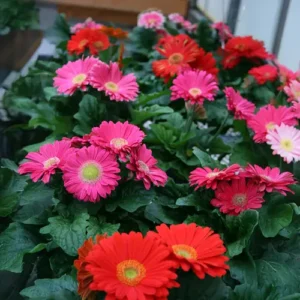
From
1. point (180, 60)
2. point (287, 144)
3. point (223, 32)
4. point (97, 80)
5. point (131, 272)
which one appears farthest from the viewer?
point (223, 32)

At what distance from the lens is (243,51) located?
5.57ft

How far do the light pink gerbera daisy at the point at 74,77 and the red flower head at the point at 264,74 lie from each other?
0.59m

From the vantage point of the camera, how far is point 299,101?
3.91 ft

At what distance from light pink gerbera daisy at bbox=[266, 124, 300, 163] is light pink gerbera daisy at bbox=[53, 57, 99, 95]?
1.40 ft

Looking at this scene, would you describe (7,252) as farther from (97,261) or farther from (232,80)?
(232,80)

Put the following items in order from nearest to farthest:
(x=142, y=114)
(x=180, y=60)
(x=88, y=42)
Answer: (x=142, y=114) → (x=180, y=60) → (x=88, y=42)

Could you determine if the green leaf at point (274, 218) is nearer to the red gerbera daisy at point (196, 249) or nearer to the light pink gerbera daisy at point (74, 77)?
the red gerbera daisy at point (196, 249)

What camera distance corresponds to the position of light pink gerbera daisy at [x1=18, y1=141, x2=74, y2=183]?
82cm

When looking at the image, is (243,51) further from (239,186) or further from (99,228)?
(99,228)

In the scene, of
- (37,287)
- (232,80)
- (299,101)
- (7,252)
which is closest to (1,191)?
(7,252)

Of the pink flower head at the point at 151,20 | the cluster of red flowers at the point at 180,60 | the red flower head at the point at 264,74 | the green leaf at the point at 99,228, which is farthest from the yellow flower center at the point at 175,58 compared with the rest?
the green leaf at the point at 99,228

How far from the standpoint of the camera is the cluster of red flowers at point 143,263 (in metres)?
0.55

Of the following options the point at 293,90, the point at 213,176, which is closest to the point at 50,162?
the point at 213,176

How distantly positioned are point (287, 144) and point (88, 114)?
45 cm
